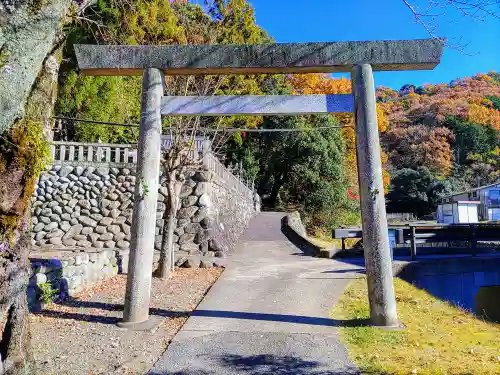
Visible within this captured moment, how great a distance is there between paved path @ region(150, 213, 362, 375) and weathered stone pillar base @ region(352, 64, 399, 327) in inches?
28.5

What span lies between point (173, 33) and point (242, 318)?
800 centimetres

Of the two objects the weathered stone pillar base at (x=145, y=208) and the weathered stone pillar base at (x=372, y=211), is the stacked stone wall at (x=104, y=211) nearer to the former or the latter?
the weathered stone pillar base at (x=145, y=208)

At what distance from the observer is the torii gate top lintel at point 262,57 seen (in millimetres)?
5064

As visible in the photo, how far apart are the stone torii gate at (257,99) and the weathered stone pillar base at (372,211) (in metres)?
0.01

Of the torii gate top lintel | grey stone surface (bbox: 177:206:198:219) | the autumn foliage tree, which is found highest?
the autumn foliage tree

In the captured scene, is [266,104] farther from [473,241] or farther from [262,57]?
[473,241]

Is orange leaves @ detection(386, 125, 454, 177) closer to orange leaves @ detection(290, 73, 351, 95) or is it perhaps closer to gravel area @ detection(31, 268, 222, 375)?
orange leaves @ detection(290, 73, 351, 95)

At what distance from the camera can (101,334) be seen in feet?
15.0

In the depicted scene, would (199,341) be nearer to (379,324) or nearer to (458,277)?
(379,324)

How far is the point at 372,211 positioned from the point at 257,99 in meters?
2.23

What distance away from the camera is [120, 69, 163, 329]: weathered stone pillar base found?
494 centimetres

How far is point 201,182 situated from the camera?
12500 mm

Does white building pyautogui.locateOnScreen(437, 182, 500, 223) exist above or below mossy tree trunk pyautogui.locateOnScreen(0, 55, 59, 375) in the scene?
above

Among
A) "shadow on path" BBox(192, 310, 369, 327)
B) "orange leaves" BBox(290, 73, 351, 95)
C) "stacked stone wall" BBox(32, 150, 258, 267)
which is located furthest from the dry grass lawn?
"orange leaves" BBox(290, 73, 351, 95)
